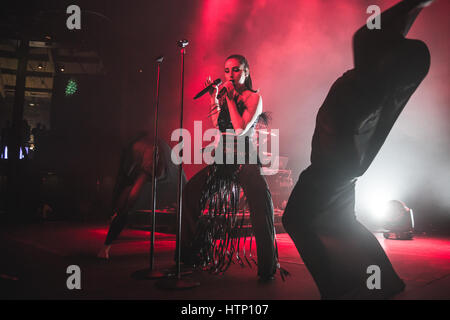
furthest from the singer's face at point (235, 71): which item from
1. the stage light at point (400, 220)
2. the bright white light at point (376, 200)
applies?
the bright white light at point (376, 200)

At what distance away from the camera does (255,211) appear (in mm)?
2211

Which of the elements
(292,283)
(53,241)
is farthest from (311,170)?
(53,241)

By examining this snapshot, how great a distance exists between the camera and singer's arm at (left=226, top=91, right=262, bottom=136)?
234cm

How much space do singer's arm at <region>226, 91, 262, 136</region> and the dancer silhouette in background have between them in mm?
812

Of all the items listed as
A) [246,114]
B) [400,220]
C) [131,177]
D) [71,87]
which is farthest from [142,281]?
[71,87]

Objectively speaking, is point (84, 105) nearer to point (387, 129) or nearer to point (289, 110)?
point (289, 110)

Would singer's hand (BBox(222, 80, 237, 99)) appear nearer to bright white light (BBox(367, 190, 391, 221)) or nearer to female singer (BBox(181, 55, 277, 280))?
female singer (BBox(181, 55, 277, 280))

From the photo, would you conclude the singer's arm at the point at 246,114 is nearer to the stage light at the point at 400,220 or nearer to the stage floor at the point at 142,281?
the stage floor at the point at 142,281

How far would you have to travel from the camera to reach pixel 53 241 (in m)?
4.02

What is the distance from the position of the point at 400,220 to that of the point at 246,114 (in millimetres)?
3632

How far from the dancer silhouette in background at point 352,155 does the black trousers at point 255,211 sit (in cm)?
61

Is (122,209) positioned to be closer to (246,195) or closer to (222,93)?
(246,195)

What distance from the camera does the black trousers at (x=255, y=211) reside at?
6.99ft
